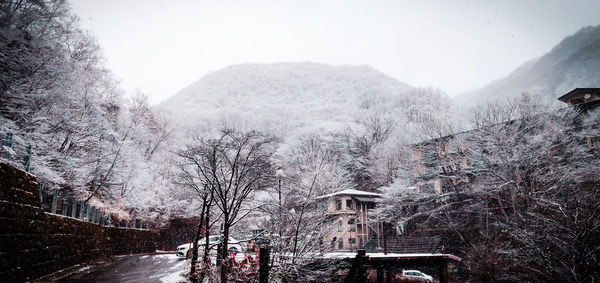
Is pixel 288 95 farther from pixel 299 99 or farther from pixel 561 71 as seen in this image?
pixel 561 71

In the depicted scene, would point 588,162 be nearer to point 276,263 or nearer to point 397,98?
point 276,263

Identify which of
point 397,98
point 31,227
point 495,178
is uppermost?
point 397,98

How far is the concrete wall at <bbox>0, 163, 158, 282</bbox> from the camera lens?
6.57m

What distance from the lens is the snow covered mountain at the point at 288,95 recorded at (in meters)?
57.4

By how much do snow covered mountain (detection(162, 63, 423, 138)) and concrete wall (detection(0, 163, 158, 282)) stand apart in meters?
31.3

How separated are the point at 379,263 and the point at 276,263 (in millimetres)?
4103

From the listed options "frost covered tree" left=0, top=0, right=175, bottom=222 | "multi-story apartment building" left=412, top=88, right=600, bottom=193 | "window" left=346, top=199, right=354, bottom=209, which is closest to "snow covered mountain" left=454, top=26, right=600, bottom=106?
"multi-story apartment building" left=412, top=88, right=600, bottom=193

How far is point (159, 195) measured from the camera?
2723 cm

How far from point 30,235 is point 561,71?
246 ft

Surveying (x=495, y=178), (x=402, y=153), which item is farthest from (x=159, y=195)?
(x=495, y=178)

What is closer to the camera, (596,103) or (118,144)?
(118,144)

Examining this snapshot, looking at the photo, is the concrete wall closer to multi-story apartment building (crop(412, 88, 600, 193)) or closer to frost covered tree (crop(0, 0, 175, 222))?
frost covered tree (crop(0, 0, 175, 222))

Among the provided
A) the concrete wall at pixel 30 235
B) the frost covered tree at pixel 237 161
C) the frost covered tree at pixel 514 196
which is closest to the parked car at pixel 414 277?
the frost covered tree at pixel 514 196

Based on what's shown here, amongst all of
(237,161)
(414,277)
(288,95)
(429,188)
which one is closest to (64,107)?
(237,161)
